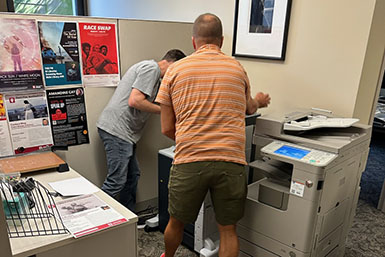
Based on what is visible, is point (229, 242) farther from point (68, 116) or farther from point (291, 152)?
point (68, 116)

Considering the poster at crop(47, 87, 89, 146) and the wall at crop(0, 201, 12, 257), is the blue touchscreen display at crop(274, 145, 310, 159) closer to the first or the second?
the wall at crop(0, 201, 12, 257)

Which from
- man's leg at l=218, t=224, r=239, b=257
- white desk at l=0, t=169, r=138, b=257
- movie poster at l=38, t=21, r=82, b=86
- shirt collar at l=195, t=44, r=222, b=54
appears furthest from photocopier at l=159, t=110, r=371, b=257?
movie poster at l=38, t=21, r=82, b=86

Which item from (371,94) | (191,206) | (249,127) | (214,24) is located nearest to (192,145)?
(191,206)

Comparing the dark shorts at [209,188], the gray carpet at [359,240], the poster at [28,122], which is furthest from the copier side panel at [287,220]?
the poster at [28,122]

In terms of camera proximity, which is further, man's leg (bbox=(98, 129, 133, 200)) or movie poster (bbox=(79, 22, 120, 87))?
man's leg (bbox=(98, 129, 133, 200))

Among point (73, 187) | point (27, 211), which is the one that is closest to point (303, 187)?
point (73, 187)

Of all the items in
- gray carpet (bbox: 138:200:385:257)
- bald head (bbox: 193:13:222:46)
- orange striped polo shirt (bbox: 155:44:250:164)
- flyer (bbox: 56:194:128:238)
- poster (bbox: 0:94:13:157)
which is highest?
bald head (bbox: 193:13:222:46)

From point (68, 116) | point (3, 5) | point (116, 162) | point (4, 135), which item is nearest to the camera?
point (4, 135)

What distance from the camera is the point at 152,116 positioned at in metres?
2.66

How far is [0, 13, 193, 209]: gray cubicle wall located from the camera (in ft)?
7.65

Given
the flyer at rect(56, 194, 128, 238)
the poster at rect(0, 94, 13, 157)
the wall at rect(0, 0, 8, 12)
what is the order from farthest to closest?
the wall at rect(0, 0, 8, 12)
the poster at rect(0, 94, 13, 157)
the flyer at rect(56, 194, 128, 238)

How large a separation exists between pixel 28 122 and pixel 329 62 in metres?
2.03

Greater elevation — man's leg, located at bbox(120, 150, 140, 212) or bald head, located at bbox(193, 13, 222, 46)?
bald head, located at bbox(193, 13, 222, 46)

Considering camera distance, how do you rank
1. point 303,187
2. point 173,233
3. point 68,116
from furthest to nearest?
point 68,116 < point 173,233 < point 303,187
